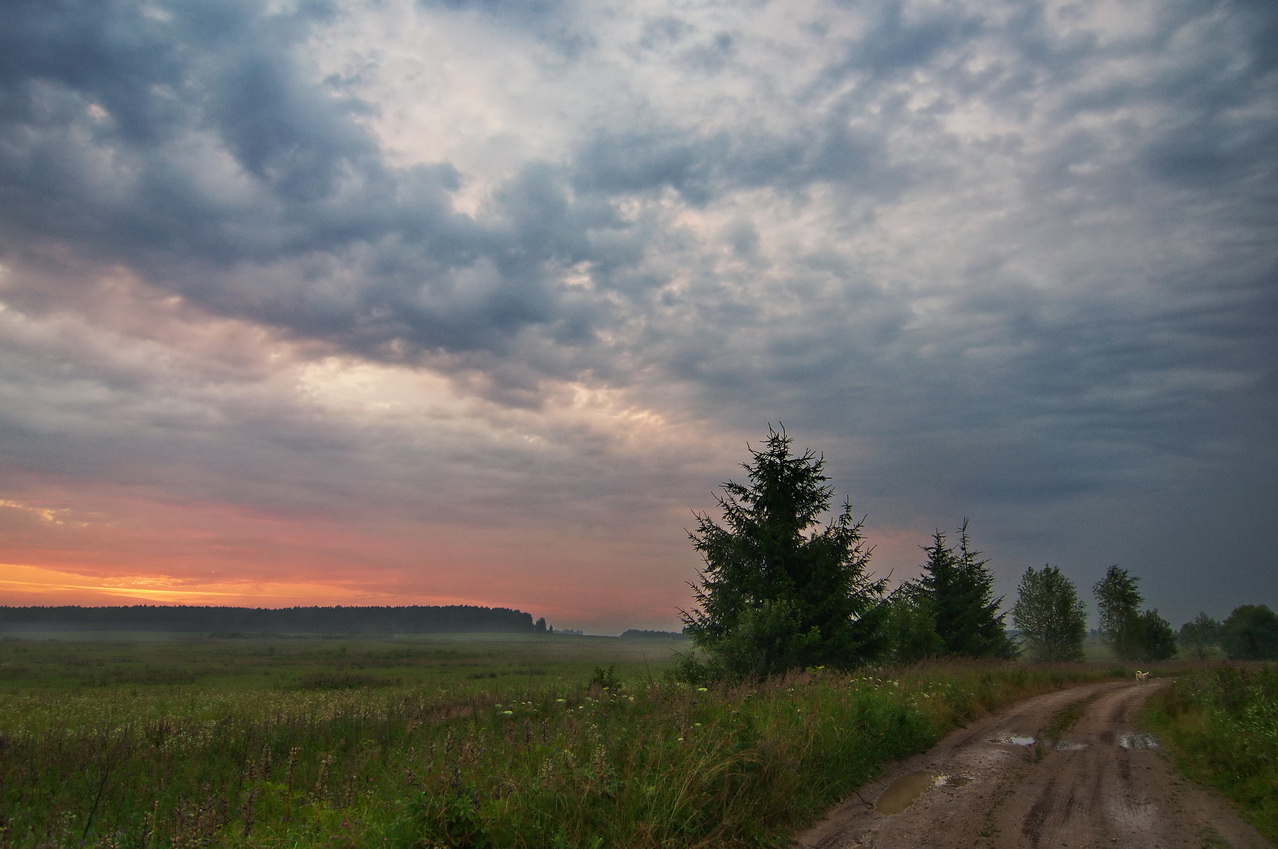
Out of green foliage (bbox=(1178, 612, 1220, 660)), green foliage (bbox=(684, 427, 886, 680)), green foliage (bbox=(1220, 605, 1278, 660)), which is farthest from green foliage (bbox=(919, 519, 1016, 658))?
green foliage (bbox=(1178, 612, 1220, 660))

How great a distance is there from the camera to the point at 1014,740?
41.2 feet

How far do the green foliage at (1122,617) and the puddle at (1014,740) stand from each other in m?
70.4

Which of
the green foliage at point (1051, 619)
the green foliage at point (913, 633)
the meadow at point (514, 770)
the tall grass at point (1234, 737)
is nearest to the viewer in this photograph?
the meadow at point (514, 770)

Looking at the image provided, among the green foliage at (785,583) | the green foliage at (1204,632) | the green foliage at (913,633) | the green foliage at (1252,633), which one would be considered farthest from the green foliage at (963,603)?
the green foliage at (1204,632)

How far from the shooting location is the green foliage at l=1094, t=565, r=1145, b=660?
66.2 metres

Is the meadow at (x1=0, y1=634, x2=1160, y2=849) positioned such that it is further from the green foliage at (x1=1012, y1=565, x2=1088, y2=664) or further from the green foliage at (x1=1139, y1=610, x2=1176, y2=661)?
the green foliage at (x1=1139, y1=610, x2=1176, y2=661)

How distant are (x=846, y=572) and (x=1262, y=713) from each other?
36.4 ft

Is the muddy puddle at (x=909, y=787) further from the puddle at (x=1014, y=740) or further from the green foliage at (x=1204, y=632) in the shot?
the green foliage at (x=1204, y=632)

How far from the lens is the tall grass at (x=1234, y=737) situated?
8469mm

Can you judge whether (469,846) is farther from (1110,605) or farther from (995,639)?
(1110,605)

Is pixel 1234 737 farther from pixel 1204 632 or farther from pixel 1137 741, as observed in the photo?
pixel 1204 632

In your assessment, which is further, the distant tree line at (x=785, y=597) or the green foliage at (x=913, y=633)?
the green foliage at (x=913, y=633)

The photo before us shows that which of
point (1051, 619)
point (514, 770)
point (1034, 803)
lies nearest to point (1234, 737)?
point (1034, 803)

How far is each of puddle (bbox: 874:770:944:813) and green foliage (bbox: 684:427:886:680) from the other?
Result: 856cm
